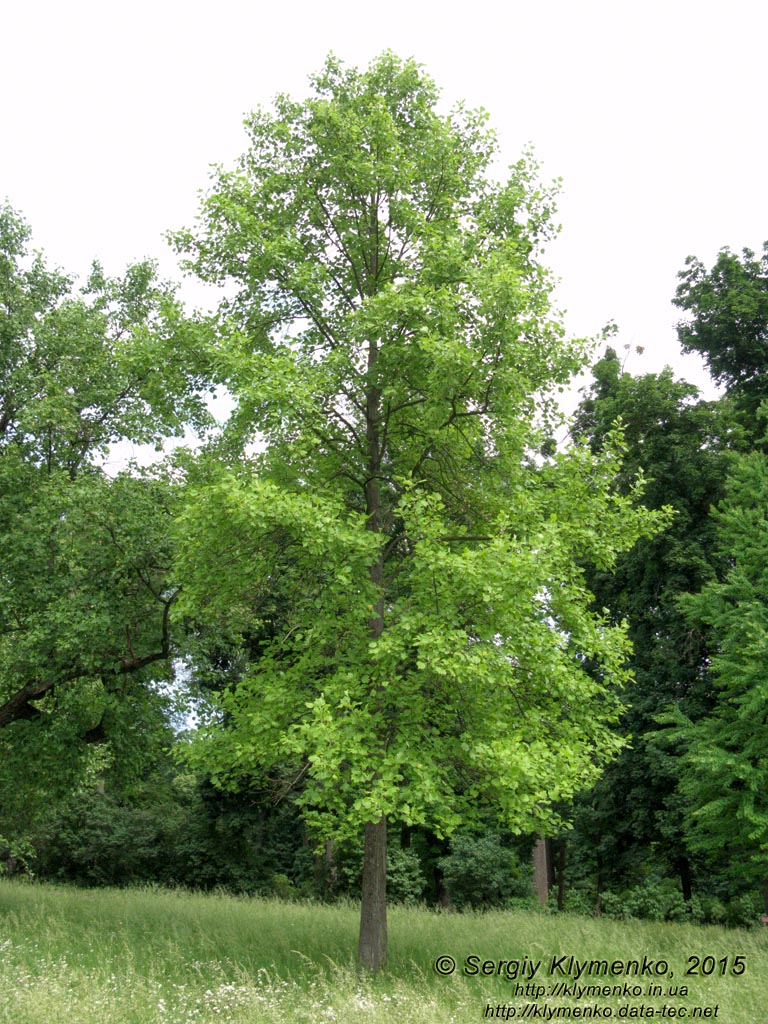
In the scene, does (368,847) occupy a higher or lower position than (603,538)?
lower

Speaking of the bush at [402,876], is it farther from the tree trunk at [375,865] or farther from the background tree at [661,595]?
the tree trunk at [375,865]

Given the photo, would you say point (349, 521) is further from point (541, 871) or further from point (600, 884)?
point (541, 871)

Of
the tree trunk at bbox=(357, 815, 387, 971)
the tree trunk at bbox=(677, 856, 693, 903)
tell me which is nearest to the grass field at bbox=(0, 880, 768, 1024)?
the tree trunk at bbox=(357, 815, 387, 971)

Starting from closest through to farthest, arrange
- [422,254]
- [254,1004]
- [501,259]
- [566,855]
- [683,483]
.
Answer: [254,1004] < [501,259] < [422,254] < [683,483] < [566,855]

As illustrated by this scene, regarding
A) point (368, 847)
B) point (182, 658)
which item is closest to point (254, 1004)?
point (368, 847)

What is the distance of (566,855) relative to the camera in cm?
3369

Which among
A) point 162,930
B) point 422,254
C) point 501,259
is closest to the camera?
point 501,259

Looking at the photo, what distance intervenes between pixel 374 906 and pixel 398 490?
589 cm

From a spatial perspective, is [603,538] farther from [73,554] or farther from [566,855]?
[566,855]

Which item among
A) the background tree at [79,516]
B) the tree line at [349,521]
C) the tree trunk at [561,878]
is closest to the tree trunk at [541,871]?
the tree trunk at [561,878]

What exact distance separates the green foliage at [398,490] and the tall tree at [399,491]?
0.14 ft

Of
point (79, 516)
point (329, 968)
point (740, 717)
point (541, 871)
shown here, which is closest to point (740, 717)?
point (740, 717)

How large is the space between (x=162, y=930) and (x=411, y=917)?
16.3ft

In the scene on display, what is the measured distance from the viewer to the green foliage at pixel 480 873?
25.5m
